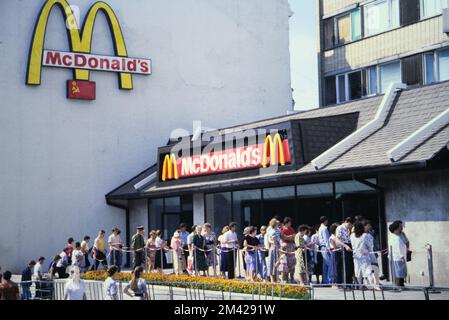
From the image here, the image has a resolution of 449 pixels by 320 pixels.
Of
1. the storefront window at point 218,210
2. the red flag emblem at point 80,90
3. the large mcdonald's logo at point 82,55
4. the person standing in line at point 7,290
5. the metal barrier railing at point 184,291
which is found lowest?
the metal barrier railing at point 184,291

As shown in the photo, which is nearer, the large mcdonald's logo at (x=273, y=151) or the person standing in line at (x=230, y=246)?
the person standing in line at (x=230, y=246)

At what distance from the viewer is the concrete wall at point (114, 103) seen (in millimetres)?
34469

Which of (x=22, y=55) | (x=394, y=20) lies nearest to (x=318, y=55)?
(x=394, y=20)

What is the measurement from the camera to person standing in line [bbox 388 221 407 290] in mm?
19109

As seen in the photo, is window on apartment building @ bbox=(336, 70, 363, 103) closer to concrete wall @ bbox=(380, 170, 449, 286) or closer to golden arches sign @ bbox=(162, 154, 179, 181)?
golden arches sign @ bbox=(162, 154, 179, 181)

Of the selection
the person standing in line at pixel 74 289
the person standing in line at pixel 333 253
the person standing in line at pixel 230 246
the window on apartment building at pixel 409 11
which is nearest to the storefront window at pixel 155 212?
the person standing in line at pixel 230 246

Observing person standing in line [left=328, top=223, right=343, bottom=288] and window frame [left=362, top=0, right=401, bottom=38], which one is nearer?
person standing in line [left=328, top=223, right=343, bottom=288]

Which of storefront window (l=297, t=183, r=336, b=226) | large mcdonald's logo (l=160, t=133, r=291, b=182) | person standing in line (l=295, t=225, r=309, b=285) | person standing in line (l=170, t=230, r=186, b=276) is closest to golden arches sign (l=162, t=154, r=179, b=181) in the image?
large mcdonald's logo (l=160, t=133, r=291, b=182)

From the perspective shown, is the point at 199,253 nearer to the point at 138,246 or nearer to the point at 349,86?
the point at 138,246

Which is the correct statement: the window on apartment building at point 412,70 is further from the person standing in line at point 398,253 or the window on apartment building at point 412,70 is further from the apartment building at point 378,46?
the person standing in line at point 398,253

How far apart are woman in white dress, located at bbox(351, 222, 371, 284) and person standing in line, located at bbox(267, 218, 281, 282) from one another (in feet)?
8.36

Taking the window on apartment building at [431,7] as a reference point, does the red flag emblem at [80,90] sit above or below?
below

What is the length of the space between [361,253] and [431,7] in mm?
17278

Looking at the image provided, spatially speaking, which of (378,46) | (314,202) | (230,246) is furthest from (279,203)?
(378,46)
